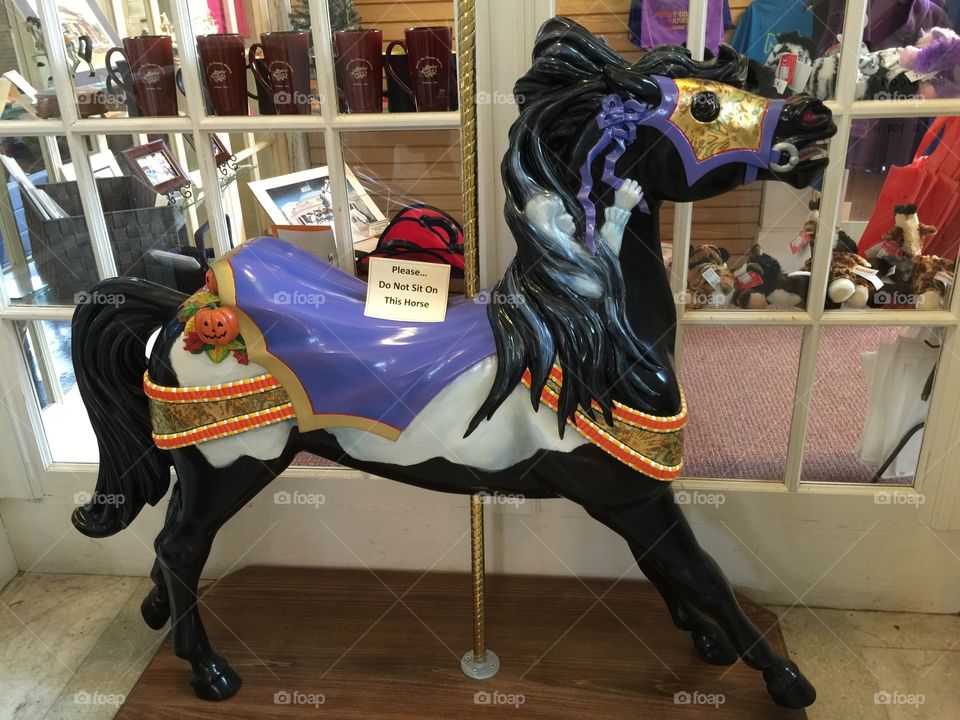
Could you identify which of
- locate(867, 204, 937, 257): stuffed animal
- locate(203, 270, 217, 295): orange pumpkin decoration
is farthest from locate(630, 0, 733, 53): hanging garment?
locate(203, 270, 217, 295): orange pumpkin decoration

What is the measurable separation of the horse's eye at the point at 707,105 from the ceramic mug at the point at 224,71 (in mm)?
792

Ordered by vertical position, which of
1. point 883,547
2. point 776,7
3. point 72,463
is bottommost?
point 883,547

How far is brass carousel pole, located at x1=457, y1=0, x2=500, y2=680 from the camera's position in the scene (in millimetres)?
1102

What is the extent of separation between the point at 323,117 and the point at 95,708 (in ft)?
3.95

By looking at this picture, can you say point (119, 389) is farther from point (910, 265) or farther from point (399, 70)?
point (910, 265)

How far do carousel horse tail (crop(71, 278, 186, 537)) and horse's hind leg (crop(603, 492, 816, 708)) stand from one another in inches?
30.5

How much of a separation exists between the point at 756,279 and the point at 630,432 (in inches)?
19.7

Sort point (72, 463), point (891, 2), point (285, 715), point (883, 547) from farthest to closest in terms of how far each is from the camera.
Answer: point (72, 463) → point (883, 547) → point (285, 715) → point (891, 2)

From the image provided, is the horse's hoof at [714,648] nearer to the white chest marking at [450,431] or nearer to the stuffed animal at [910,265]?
the white chest marking at [450,431]

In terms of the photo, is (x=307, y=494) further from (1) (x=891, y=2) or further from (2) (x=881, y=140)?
(1) (x=891, y=2)

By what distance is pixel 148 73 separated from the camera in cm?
137

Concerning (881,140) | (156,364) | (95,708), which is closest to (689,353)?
(881,140)

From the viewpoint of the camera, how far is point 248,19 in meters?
1.35

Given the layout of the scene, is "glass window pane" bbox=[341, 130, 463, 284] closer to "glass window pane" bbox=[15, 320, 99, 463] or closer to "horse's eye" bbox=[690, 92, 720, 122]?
"horse's eye" bbox=[690, 92, 720, 122]
